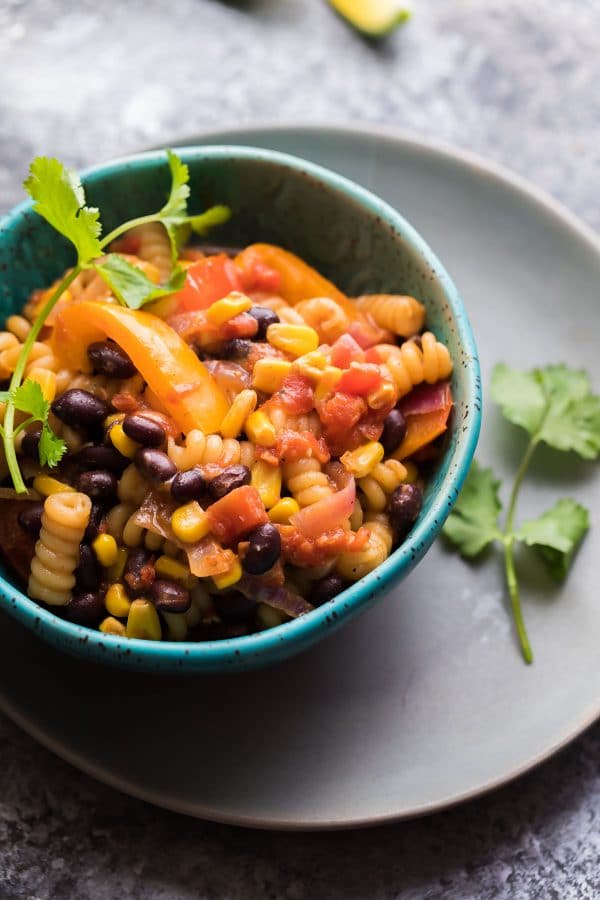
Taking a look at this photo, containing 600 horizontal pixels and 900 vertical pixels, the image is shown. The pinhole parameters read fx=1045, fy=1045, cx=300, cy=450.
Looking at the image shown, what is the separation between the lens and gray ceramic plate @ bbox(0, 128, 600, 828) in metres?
2.99

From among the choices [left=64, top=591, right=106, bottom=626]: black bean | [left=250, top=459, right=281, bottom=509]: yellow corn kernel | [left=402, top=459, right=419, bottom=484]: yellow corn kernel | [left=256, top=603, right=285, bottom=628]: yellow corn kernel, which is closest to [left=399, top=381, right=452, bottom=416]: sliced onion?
[left=402, top=459, right=419, bottom=484]: yellow corn kernel

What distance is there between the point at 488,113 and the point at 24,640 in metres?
2.94

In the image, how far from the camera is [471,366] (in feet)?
9.88

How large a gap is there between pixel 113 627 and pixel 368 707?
84cm

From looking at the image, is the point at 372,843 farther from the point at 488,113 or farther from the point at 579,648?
the point at 488,113

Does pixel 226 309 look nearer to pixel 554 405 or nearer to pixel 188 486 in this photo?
pixel 188 486

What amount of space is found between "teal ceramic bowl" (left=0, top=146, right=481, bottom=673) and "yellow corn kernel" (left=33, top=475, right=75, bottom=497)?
0.87ft

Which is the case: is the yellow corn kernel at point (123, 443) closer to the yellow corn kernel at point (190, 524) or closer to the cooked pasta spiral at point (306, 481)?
the yellow corn kernel at point (190, 524)

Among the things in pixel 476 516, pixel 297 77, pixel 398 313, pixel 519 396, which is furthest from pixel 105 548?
pixel 297 77

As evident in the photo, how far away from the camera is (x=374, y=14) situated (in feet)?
15.2

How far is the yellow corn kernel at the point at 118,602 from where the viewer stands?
2.80 m

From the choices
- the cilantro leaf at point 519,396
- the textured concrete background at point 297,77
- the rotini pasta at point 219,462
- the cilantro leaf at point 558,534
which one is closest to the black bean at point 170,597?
the rotini pasta at point 219,462

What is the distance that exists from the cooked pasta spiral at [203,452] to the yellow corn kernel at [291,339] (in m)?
0.33

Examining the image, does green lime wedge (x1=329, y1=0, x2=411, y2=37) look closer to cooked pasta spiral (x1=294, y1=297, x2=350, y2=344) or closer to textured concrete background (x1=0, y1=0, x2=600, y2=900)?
textured concrete background (x1=0, y1=0, x2=600, y2=900)
